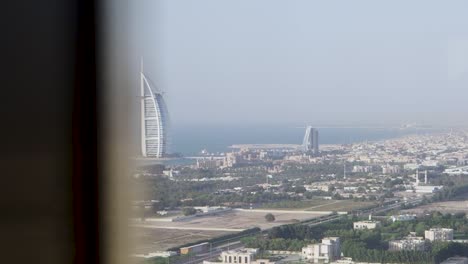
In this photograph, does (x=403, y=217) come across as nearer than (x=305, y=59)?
Yes

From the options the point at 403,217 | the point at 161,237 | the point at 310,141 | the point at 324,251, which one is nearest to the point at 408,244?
the point at 403,217

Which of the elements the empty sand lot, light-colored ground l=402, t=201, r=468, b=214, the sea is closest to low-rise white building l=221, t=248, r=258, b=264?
the empty sand lot

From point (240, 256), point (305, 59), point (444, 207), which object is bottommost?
point (240, 256)

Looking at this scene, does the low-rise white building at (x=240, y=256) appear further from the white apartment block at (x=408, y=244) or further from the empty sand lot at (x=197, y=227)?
the white apartment block at (x=408, y=244)

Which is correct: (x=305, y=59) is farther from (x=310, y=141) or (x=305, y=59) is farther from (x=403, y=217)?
(x=403, y=217)

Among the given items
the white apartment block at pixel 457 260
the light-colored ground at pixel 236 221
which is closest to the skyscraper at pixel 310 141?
the light-colored ground at pixel 236 221

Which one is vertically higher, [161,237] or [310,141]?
[310,141]
